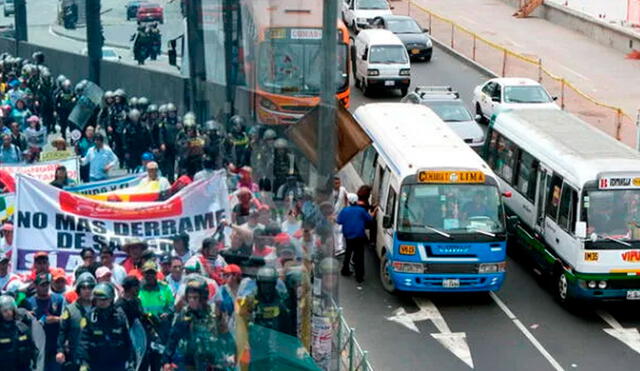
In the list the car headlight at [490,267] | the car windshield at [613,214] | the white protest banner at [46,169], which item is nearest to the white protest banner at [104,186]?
the white protest banner at [46,169]

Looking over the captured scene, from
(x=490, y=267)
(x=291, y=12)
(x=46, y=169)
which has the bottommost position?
(x=490, y=267)

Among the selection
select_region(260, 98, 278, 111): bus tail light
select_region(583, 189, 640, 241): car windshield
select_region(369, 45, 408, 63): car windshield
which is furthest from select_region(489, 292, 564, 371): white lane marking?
select_region(369, 45, 408, 63): car windshield

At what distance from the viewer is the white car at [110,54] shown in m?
20.9

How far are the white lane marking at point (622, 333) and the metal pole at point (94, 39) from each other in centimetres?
1010

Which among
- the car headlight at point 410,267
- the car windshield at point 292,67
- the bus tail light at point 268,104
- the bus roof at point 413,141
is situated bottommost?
the car headlight at point 410,267

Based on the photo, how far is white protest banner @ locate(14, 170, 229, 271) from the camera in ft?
38.8

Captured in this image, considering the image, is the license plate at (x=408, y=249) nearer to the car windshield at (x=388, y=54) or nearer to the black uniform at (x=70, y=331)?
the black uniform at (x=70, y=331)

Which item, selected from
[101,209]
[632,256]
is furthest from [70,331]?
[632,256]

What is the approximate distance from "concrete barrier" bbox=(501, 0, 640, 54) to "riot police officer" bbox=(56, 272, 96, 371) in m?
30.9

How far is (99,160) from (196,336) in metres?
6.20

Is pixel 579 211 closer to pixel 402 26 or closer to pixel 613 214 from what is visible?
pixel 613 214

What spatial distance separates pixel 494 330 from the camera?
16844 mm

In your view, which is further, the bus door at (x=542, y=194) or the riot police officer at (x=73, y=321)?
the bus door at (x=542, y=194)

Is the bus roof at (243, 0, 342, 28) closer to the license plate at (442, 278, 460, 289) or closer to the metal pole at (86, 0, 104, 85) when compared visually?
the license plate at (442, 278, 460, 289)
